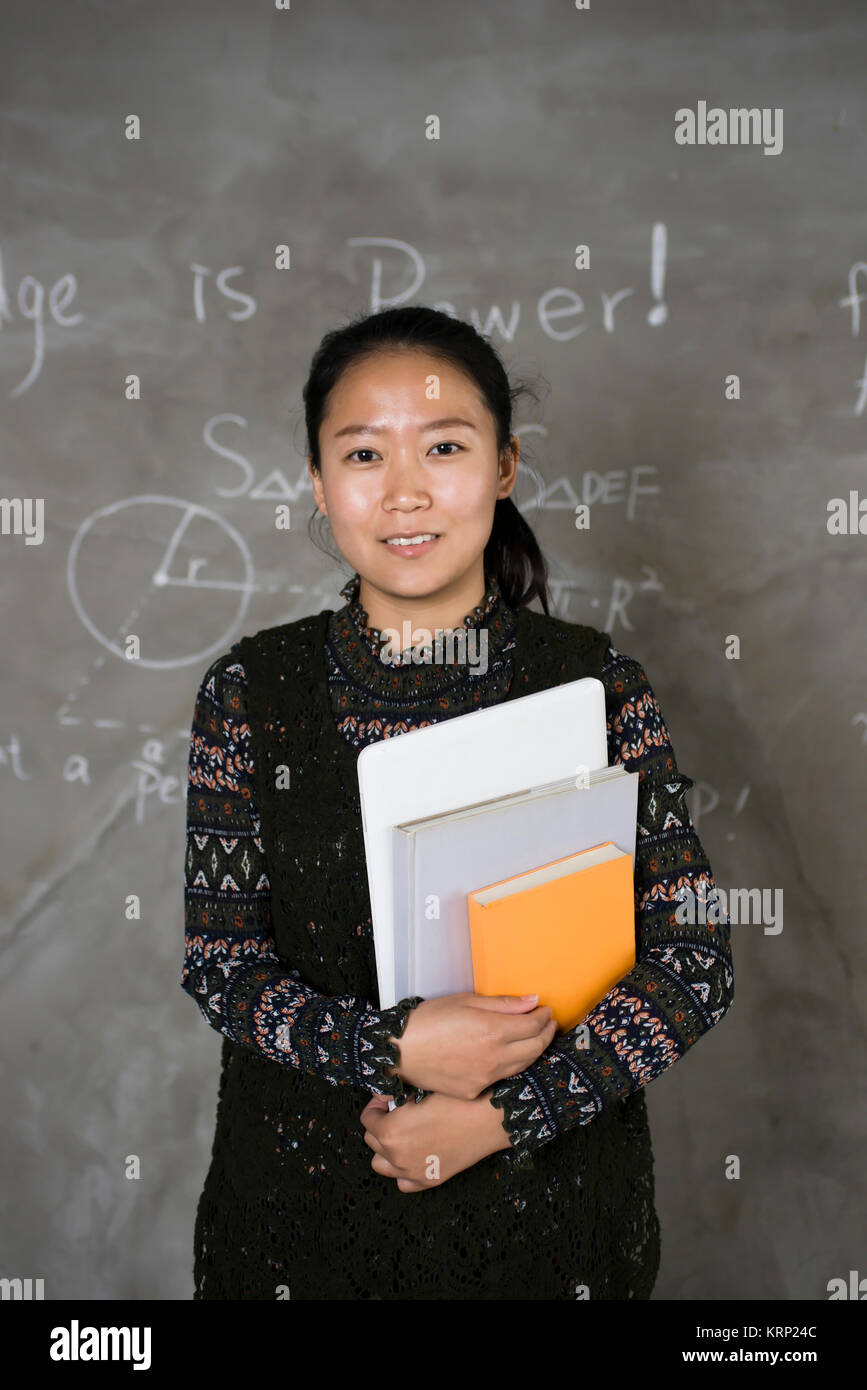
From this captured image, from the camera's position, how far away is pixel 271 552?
2.09m

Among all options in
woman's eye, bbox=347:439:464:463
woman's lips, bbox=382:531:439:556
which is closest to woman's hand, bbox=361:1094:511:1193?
woman's lips, bbox=382:531:439:556

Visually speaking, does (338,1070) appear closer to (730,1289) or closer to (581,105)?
(730,1289)

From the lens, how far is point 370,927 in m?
1.16

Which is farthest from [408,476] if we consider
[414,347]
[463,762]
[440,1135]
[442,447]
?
[440,1135]

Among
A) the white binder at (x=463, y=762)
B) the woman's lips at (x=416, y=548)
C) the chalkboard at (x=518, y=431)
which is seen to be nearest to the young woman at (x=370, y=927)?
the woman's lips at (x=416, y=548)

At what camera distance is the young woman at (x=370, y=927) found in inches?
42.5

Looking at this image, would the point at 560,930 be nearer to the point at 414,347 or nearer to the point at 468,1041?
the point at 468,1041

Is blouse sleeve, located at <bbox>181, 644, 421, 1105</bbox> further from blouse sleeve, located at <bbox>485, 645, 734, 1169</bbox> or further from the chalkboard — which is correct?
the chalkboard

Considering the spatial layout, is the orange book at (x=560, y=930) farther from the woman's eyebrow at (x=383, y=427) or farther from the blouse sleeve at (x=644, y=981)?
the woman's eyebrow at (x=383, y=427)

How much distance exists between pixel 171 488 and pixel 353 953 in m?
1.20

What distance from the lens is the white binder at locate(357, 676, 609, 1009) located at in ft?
3.24

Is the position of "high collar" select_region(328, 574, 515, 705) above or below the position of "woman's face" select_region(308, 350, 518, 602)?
below

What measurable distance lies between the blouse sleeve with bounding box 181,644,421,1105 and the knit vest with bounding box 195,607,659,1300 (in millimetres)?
21

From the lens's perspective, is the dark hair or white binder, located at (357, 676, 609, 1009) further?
the dark hair
